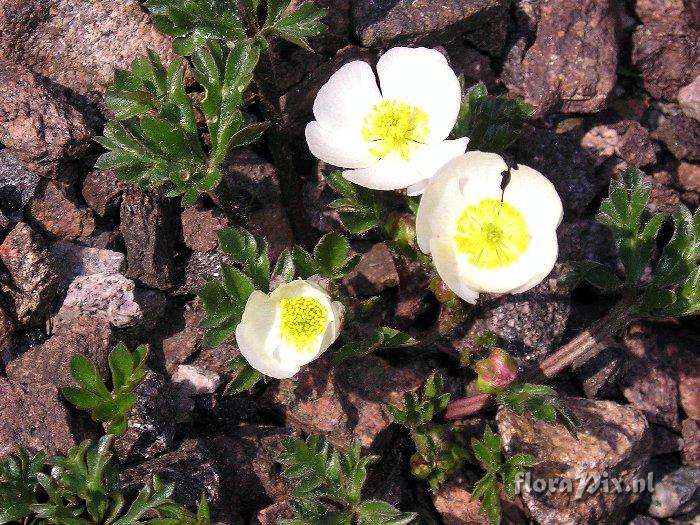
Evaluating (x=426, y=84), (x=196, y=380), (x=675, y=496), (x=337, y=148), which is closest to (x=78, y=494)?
(x=196, y=380)

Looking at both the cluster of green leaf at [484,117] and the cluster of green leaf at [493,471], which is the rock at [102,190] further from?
the cluster of green leaf at [493,471]

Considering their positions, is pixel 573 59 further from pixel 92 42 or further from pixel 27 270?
pixel 27 270

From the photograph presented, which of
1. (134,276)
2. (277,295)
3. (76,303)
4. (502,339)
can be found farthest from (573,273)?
(76,303)

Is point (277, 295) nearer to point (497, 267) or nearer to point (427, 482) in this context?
point (497, 267)

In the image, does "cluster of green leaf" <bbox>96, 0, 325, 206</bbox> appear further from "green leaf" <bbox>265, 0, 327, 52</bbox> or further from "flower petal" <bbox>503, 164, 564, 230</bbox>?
"flower petal" <bbox>503, 164, 564, 230</bbox>

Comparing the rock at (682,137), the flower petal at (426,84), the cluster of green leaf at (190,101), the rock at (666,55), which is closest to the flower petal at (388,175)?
the flower petal at (426,84)
